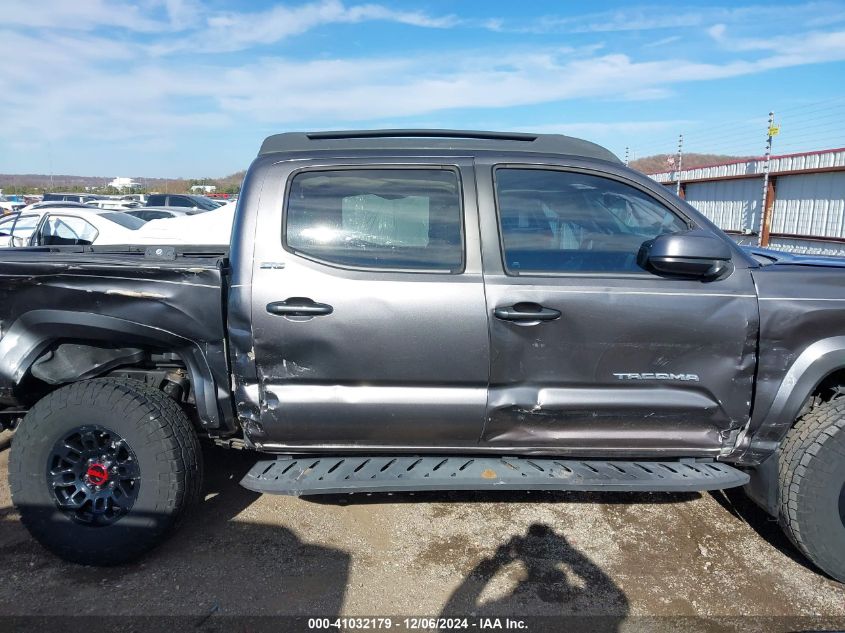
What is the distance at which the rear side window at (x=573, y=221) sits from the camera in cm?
292

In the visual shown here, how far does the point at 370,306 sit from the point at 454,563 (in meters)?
1.36

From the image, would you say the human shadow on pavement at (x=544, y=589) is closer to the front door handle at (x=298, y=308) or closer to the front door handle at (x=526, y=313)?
the front door handle at (x=526, y=313)

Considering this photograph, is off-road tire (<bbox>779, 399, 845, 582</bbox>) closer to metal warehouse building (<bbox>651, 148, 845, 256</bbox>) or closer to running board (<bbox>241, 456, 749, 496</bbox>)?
running board (<bbox>241, 456, 749, 496</bbox>)

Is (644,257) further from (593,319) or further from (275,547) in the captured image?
(275,547)

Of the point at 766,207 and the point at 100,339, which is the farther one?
the point at 766,207

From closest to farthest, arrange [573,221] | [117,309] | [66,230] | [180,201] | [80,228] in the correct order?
[117,309]
[573,221]
[80,228]
[66,230]
[180,201]

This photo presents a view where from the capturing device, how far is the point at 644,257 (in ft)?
9.43

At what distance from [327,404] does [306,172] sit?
110 cm

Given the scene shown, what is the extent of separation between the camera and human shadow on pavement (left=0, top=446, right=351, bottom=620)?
2738mm

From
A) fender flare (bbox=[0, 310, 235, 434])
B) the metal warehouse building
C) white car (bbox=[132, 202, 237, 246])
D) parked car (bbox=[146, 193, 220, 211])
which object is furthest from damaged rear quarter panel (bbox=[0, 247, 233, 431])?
parked car (bbox=[146, 193, 220, 211])

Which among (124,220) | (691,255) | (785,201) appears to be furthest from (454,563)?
(785,201)

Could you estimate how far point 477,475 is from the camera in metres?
2.88

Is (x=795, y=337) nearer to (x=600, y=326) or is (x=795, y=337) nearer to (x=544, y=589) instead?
(x=600, y=326)

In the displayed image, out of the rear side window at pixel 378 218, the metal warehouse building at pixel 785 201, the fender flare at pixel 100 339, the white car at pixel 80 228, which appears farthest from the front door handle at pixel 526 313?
the metal warehouse building at pixel 785 201
